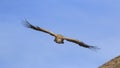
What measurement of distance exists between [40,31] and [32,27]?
53cm

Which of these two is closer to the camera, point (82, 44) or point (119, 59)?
point (82, 44)

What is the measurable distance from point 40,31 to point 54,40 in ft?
3.23

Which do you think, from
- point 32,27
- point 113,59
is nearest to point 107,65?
point 113,59

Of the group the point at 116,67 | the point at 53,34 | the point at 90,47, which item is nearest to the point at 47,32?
the point at 53,34

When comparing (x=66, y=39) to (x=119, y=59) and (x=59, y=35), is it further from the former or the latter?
(x=119, y=59)

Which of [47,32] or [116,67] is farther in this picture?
[116,67]

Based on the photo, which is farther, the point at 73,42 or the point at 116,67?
the point at 116,67

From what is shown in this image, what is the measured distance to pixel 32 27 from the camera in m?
32.2

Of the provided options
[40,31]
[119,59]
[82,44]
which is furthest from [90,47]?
[119,59]

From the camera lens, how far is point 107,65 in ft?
125

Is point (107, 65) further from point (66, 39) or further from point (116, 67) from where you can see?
point (66, 39)

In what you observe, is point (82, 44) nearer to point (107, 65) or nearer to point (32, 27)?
point (32, 27)

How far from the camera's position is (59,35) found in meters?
32.8

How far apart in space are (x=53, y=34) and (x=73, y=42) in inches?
50.6
